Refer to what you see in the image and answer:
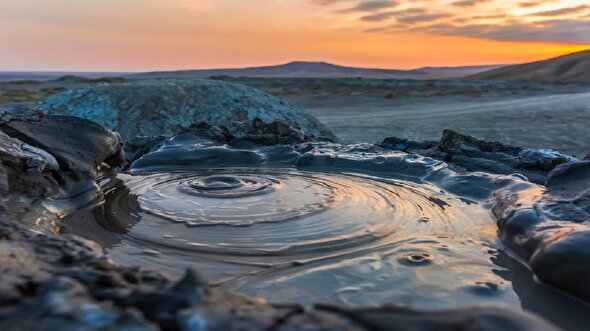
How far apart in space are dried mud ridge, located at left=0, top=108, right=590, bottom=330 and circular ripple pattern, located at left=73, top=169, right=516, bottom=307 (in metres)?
0.19

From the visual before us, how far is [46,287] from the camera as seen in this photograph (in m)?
1.18

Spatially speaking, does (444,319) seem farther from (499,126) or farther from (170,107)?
(499,126)

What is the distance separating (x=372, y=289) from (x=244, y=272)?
0.45 metres

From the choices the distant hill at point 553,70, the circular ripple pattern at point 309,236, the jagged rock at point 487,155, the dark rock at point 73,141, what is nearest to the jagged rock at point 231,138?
the dark rock at point 73,141

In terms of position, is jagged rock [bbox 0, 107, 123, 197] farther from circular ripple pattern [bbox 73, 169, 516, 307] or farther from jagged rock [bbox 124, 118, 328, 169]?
jagged rock [bbox 124, 118, 328, 169]

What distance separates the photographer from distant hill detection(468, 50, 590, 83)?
40.8 metres

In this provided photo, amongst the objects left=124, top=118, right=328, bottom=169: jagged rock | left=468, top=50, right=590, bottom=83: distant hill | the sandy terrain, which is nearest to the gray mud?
left=124, top=118, right=328, bottom=169: jagged rock

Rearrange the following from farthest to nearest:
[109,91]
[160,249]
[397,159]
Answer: [109,91], [397,159], [160,249]

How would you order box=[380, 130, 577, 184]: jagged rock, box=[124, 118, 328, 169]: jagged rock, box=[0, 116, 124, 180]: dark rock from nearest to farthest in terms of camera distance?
1. box=[0, 116, 124, 180]: dark rock
2. box=[380, 130, 577, 184]: jagged rock
3. box=[124, 118, 328, 169]: jagged rock

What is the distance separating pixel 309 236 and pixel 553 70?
5079 centimetres

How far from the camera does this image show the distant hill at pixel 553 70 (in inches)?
1606

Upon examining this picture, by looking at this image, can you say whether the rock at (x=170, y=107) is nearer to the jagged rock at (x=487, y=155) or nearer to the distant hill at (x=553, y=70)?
the jagged rock at (x=487, y=155)

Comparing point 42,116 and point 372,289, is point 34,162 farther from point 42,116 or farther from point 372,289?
point 372,289

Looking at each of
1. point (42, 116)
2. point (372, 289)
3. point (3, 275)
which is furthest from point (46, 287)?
point (42, 116)
